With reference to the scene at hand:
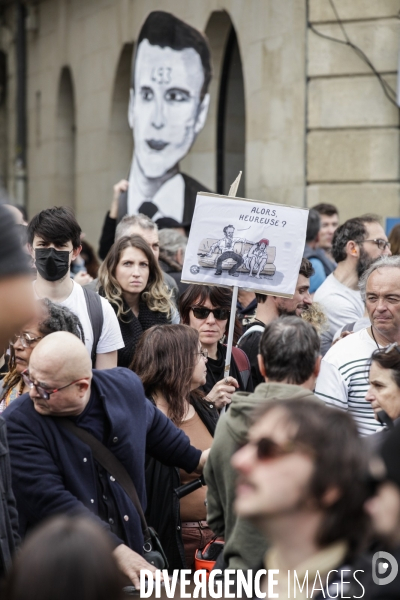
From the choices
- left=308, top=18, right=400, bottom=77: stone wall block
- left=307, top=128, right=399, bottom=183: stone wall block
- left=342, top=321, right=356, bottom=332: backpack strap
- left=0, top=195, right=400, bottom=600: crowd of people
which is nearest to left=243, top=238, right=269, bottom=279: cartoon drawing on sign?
left=0, top=195, right=400, bottom=600: crowd of people

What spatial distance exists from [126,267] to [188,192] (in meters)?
3.09

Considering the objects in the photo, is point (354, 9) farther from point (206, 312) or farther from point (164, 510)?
point (164, 510)

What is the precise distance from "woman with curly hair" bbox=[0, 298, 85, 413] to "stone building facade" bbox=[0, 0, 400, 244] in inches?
282

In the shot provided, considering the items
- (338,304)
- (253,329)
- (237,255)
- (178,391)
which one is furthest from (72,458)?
(338,304)

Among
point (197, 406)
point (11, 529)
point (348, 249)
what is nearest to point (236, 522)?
point (11, 529)

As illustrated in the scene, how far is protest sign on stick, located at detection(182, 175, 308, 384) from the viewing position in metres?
5.60

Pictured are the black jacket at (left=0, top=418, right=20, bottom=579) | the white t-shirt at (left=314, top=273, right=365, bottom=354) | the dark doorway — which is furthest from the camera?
the dark doorway

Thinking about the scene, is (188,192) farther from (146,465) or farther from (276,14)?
(146,465)

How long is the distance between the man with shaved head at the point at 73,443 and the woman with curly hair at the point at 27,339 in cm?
51

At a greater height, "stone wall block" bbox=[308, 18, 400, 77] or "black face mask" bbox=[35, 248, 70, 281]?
"stone wall block" bbox=[308, 18, 400, 77]

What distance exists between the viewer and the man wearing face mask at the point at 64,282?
5.48 meters

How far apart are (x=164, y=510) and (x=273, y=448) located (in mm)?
2299

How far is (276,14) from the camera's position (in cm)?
1194

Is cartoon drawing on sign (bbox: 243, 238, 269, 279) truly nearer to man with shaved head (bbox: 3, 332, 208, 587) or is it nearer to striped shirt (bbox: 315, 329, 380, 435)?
striped shirt (bbox: 315, 329, 380, 435)
